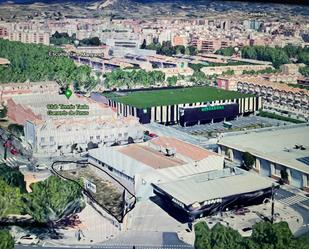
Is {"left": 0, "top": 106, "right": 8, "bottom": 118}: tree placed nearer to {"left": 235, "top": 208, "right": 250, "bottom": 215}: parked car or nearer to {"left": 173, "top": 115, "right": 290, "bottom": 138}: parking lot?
{"left": 173, "top": 115, "right": 290, "bottom": 138}: parking lot

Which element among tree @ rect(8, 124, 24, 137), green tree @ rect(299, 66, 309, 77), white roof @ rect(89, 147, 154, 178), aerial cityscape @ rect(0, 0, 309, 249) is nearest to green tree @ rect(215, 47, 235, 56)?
aerial cityscape @ rect(0, 0, 309, 249)

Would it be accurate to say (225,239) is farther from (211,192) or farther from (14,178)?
(14,178)

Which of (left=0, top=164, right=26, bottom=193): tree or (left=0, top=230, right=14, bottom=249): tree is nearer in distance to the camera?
(left=0, top=230, right=14, bottom=249): tree

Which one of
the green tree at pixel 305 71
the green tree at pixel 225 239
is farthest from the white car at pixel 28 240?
the green tree at pixel 305 71

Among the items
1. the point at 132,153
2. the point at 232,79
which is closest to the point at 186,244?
the point at 132,153

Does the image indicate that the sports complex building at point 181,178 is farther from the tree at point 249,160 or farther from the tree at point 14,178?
the tree at point 14,178

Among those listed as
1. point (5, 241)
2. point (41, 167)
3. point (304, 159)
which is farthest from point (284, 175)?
point (5, 241)
